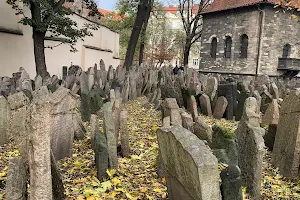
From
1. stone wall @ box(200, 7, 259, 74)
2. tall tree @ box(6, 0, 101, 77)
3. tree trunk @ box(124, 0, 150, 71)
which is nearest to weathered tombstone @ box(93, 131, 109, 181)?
tall tree @ box(6, 0, 101, 77)

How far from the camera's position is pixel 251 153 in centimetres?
343

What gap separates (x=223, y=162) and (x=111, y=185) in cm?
121

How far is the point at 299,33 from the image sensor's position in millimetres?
25844

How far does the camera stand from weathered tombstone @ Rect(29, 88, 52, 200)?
244cm

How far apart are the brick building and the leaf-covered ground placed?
869 inches

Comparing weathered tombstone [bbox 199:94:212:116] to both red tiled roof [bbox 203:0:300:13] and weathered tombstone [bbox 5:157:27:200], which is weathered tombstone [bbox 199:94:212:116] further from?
red tiled roof [bbox 203:0:300:13]

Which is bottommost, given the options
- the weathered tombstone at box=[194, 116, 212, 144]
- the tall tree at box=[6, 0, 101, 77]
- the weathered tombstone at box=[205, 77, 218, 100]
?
the weathered tombstone at box=[194, 116, 212, 144]

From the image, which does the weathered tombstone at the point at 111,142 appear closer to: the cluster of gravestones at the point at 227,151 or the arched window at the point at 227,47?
the cluster of gravestones at the point at 227,151

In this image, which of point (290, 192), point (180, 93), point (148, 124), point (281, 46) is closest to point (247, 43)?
point (281, 46)

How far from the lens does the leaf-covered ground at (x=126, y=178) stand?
131 inches

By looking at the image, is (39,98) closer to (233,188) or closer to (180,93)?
(233,188)

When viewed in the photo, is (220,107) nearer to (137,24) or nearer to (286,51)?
(137,24)

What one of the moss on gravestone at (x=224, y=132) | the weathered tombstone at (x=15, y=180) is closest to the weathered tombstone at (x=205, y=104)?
the moss on gravestone at (x=224, y=132)

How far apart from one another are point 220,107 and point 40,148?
5153 millimetres
